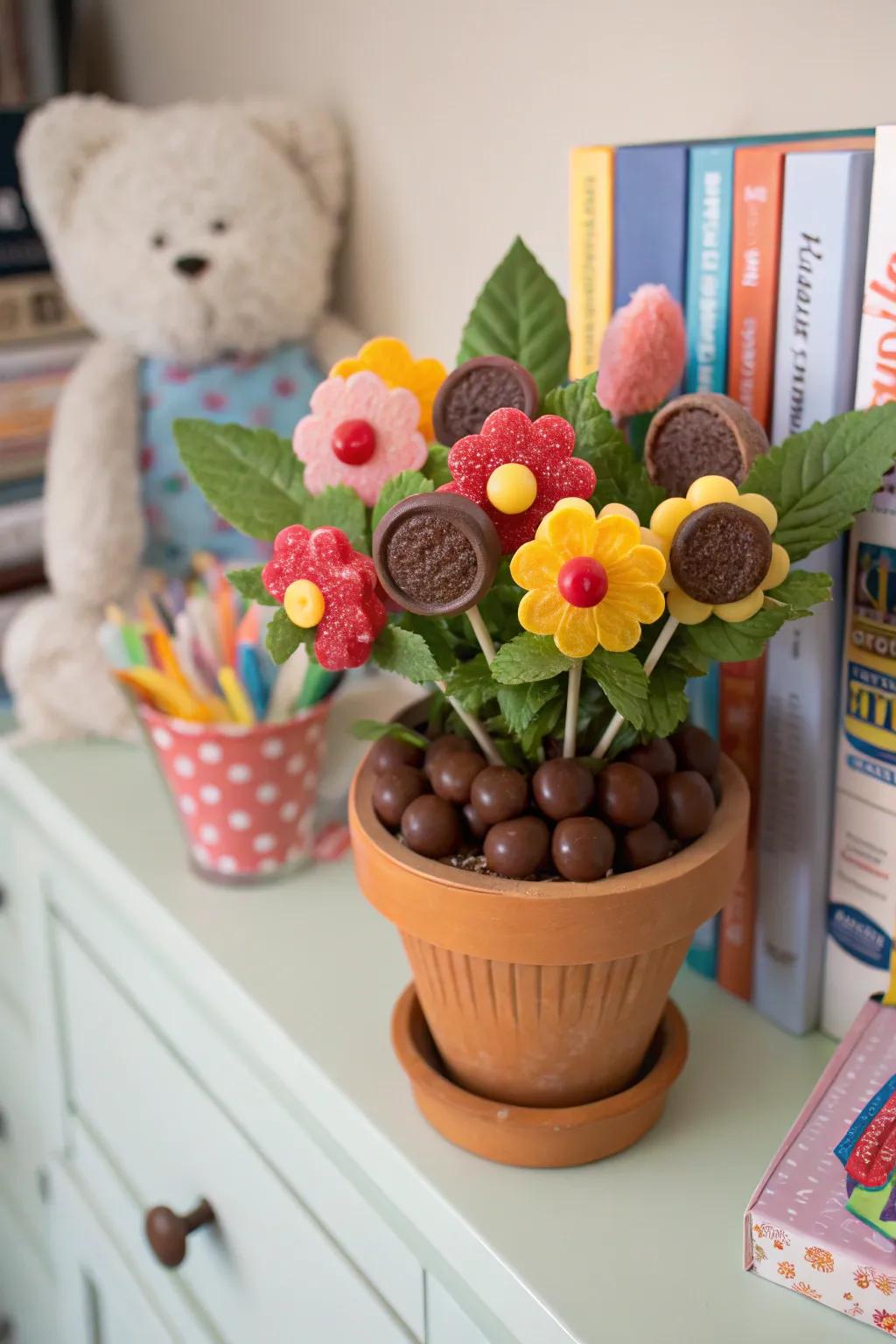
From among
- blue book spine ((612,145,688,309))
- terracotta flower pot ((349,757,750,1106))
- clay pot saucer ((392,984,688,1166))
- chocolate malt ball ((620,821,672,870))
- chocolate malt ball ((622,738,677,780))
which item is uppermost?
blue book spine ((612,145,688,309))

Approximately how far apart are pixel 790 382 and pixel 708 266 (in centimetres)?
7

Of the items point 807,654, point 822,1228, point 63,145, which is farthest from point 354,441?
point 63,145

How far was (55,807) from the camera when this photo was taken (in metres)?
0.82

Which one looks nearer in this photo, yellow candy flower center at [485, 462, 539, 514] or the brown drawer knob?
yellow candy flower center at [485, 462, 539, 514]

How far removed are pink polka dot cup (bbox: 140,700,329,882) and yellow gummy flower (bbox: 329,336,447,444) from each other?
230mm

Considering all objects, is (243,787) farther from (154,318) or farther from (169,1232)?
(154,318)

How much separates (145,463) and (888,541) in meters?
0.59

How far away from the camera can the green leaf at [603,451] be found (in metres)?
0.46

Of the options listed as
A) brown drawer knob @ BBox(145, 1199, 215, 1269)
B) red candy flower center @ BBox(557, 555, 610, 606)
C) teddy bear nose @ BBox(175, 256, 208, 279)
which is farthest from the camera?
teddy bear nose @ BBox(175, 256, 208, 279)

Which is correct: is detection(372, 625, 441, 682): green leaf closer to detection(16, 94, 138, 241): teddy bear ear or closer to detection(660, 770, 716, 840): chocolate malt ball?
detection(660, 770, 716, 840): chocolate malt ball

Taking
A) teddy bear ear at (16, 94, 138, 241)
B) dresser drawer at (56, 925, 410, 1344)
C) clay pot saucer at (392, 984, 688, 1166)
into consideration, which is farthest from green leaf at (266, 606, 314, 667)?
teddy bear ear at (16, 94, 138, 241)

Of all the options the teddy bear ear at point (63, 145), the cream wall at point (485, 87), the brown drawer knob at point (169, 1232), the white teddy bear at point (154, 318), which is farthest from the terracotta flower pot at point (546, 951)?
the teddy bear ear at point (63, 145)

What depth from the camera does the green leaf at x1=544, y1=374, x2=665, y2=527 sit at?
1.52 ft

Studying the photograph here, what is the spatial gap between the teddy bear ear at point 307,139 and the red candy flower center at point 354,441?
0.48 meters
